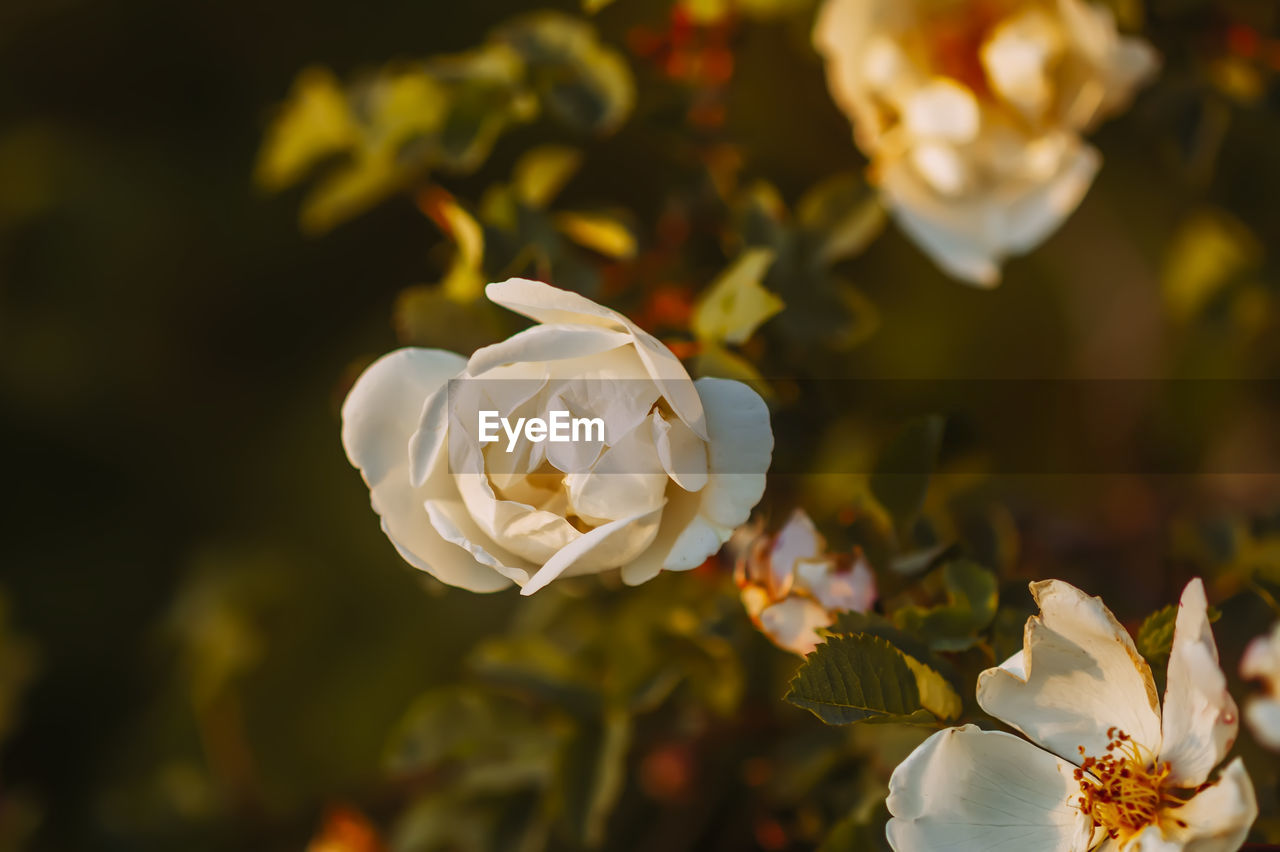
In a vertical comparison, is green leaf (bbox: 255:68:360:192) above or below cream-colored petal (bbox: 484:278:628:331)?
below

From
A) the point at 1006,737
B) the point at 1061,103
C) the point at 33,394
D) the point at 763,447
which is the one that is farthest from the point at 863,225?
the point at 33,394

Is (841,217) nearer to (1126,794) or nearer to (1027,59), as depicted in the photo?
(1027,59)

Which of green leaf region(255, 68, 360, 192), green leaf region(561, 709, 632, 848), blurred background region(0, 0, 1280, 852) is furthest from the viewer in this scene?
blurred background region(0, 0, 1280, 852)

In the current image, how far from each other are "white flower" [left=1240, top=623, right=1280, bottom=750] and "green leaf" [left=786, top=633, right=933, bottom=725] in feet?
0.56

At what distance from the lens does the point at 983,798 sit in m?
0.60

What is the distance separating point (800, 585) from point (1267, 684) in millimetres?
284

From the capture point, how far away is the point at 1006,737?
24.0 inches

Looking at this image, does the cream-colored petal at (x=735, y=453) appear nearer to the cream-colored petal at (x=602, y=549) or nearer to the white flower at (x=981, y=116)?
the cream-colored petal at (x=602, y=549)

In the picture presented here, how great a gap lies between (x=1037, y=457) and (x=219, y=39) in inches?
49.5

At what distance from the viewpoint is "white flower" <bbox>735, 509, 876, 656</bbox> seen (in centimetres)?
70

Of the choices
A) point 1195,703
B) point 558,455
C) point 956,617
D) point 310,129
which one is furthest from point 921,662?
point 310,129

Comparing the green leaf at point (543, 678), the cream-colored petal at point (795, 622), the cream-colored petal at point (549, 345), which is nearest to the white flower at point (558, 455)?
the cream-colored petal at point (549, 345)

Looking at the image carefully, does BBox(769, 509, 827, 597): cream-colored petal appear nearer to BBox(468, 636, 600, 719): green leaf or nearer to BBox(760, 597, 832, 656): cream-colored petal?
BBox(760, 597, 832, 656): cream-colored petal

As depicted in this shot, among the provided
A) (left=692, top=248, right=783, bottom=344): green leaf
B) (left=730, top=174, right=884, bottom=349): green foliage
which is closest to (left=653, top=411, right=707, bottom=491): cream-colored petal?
(left=692, top=248, right=783, bottom=344): green leaf
